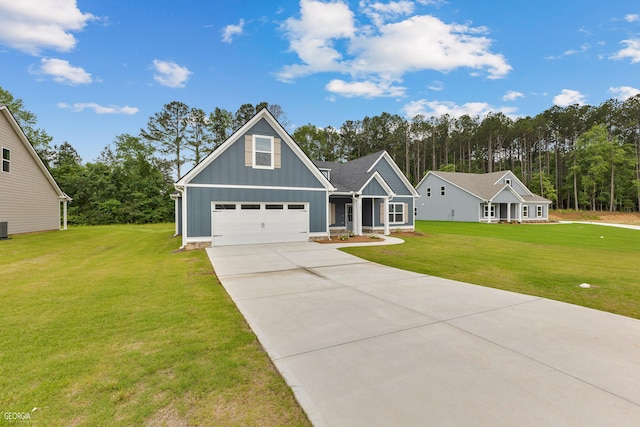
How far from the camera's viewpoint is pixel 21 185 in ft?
57.9

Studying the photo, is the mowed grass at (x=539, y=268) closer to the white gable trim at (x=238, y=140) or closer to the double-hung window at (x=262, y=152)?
the white gable trim at (x=238, y=140)

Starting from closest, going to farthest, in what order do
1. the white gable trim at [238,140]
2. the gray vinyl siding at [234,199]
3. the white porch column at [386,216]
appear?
1. the white gable trim at [238,140]
2. the gray vinyl siding at [234,199]
3. the white porch column at [386,216]

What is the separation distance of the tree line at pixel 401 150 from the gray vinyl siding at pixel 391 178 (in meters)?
22.5

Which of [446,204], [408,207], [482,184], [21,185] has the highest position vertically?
[482,184]

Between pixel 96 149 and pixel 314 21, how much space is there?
1707 inches

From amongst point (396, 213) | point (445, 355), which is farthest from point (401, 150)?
point (445, 355)

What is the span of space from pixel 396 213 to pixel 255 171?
437 inches

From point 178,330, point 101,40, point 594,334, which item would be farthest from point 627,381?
point 101,40

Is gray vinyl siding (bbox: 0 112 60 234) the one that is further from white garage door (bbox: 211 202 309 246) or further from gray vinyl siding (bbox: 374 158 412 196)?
gray vinyl siding (bbox: 374 158 412 196)

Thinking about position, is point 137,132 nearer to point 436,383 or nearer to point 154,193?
point 154,193

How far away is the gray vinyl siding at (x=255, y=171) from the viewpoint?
13.2 m

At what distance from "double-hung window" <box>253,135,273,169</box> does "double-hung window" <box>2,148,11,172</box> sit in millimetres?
14919

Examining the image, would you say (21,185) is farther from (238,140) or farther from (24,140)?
(238,140)

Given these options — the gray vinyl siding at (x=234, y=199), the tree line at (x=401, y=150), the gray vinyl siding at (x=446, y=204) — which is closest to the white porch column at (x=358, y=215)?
the gray vinyl siding at (x=234, y=199)
